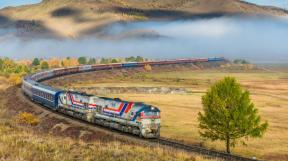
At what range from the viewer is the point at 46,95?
70.9 metres

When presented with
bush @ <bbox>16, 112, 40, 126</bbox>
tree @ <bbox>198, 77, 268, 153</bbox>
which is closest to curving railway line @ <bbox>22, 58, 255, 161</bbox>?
tree @ <bbox>198, 77, 268, 153</bbox>

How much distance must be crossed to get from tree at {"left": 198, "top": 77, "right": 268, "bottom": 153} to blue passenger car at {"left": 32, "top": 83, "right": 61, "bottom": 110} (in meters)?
28.7

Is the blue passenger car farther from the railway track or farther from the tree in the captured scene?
the tree

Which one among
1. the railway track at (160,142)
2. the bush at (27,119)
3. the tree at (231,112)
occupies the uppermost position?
the tree at (231,112)

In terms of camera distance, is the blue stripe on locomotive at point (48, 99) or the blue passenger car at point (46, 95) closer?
the blue stripe on locomotive at point (48, 99)

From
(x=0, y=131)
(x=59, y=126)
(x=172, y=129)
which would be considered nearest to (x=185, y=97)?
(x=172, y=129)

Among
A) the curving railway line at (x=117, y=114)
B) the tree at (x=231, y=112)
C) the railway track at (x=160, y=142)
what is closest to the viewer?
the railway track at (x=160, y=142)

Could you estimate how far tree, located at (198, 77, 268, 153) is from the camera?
1790 inches

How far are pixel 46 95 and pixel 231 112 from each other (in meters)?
37.2

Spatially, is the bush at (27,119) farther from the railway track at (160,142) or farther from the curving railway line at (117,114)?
the curving railway line at (117,114)

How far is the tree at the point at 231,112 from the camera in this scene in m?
45.5

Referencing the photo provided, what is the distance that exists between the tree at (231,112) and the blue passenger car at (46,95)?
2874 centimetres

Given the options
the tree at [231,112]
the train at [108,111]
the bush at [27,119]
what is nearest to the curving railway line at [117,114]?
the train at [108,111]

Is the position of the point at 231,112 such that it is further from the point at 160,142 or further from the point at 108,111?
the point at 108,111
